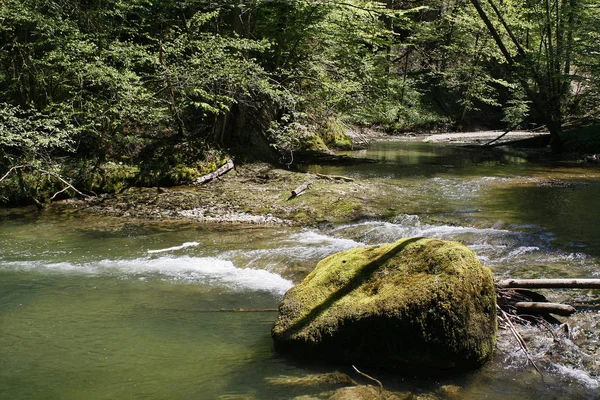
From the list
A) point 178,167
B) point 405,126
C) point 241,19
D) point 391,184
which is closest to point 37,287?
point 178,167

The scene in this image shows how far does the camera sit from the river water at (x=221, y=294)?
4.47m

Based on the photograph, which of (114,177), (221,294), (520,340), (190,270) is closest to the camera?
(520,340)

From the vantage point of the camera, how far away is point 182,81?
43.9 ft

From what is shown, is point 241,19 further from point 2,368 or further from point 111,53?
point 2,368

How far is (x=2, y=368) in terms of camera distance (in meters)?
4.89

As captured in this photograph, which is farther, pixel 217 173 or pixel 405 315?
pixel 217 173

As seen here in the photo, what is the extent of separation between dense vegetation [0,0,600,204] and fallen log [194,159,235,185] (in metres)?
0.27

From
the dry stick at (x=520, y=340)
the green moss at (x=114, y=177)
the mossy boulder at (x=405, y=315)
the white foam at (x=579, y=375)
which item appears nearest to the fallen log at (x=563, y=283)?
the dry stick at (x=520, y=340)

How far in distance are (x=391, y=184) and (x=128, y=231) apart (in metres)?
7.21

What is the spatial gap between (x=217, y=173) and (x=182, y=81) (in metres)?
2.76

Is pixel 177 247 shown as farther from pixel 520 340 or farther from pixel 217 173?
pixel 520 340

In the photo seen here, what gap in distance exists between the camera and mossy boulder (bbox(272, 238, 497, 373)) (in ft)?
A: 14.6

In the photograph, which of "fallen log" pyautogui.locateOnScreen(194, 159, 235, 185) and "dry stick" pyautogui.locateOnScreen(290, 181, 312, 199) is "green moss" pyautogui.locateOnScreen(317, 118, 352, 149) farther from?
"dry stick" pyautogui.locateOnScreen(290, 181, 312, 199)

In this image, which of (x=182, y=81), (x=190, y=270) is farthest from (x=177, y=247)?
(x=182, y=81)
